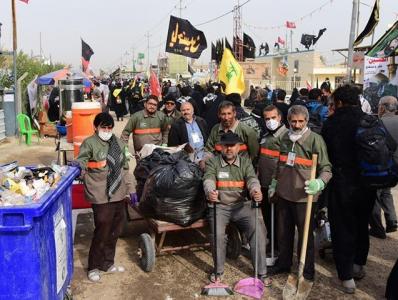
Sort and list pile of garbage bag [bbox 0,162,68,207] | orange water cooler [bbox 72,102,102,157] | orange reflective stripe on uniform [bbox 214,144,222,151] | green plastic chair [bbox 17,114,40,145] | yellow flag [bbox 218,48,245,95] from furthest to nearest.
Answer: green plastic chair [bbox 17,114,40,145]
yellow flag [bbox 218,48,245,95]
orange water cooler [bbox 72,102,102,157]
orange reflective stripe on uniform [bbox 214,144,222,151]
pile of garbage bag [bbox 0,162,68,207]

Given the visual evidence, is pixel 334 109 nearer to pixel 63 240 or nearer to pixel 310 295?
pixel 310 295

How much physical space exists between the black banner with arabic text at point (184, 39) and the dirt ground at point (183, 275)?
7.99m

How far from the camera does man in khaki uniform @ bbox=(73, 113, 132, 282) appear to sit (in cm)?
450

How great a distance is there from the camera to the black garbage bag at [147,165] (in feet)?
17.3

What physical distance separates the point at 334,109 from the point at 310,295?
5.93ft

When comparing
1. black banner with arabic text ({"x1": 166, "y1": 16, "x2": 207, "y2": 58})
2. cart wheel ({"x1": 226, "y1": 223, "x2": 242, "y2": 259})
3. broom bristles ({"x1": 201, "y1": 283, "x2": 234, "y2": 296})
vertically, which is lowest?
broom bristles ({"x1": 201, "y1": 283, "x2": 234, "y2": 296})

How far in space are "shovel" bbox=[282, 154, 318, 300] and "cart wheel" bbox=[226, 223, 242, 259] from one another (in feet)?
2.77

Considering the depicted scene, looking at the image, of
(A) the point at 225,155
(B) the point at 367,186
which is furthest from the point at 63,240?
(B) the point at 367,186

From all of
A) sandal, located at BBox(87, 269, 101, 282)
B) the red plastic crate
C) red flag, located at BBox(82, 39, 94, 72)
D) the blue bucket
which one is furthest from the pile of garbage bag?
red flag, located at BBox(82, 39, 94, 72)

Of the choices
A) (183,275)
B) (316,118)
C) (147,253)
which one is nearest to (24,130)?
(316,118)

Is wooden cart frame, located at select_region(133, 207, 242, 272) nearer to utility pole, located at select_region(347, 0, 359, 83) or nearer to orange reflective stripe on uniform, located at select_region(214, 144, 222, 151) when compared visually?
orange reflective stripe on uniform, located at select_region(214, 144, 222, 151)

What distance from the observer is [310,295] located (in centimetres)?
435

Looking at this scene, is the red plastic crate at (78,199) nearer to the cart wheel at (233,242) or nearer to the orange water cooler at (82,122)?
the orange water cooler at (82,122)

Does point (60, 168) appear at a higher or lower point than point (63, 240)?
higher
